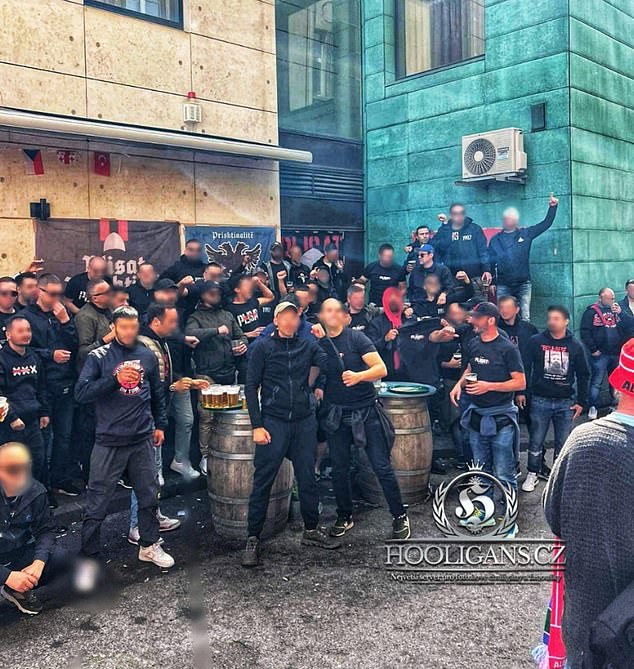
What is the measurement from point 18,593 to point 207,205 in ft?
23.9

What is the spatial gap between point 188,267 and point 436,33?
754 centimetres

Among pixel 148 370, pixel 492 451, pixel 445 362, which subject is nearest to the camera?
pixel 148 370

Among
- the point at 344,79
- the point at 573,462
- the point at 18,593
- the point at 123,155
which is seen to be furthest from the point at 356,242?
the point at 573,462

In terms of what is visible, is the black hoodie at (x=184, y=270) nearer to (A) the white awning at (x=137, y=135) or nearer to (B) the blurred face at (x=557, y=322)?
(A) the white awning at (x=137, y=135)

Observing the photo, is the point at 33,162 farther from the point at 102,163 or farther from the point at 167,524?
the point at 167,524

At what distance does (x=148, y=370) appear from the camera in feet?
18.4

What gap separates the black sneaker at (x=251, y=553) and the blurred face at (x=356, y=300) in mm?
3753

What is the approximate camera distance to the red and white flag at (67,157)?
362 inches

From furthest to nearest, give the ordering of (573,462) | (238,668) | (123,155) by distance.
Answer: (123,155) < (238,668) < (573,462)

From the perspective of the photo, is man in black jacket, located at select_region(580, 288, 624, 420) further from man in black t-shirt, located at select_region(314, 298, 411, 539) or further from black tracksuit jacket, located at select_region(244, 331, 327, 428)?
black tracksuit jacket, located at select_region(244, 331, 327, 428)

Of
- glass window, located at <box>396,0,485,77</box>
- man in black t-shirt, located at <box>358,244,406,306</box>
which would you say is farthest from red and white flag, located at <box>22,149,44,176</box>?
glass window, located at <box>396,0,485,77</box>

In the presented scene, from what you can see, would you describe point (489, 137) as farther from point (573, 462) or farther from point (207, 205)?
point (573, 462)

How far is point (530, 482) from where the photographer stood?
7.29 m
